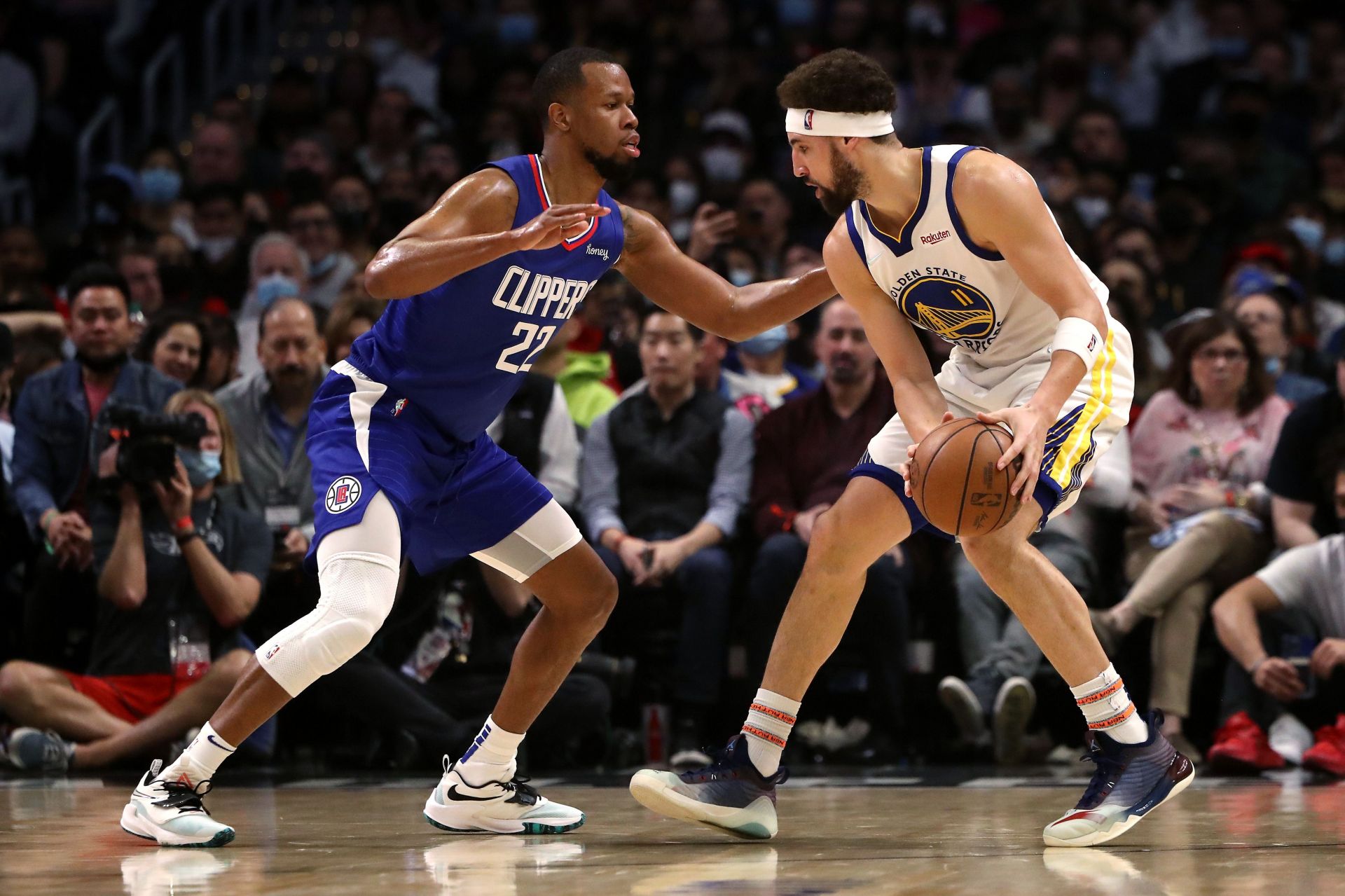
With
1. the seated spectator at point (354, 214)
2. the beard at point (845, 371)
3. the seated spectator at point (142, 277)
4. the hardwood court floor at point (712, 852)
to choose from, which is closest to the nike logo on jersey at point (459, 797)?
the hardwood court floor at point (712, 852)

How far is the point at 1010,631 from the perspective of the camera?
258 inches

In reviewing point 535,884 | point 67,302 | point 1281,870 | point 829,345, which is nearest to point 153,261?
point 67,302

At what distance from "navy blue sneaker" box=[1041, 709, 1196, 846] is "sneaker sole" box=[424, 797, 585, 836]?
123 centimetres

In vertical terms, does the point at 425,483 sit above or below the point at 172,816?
above

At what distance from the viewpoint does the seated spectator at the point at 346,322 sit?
714cm

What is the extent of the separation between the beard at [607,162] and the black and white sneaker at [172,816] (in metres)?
1.79

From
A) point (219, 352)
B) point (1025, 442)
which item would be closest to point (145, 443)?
point (219, 352)

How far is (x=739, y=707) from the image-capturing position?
672 cm

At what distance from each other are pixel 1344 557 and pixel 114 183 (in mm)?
7315

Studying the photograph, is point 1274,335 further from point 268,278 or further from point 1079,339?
point 268,278

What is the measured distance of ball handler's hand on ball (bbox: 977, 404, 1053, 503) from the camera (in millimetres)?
3691

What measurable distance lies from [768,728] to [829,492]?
2645 millimetres

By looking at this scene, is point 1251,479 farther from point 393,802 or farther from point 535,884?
point 535,884

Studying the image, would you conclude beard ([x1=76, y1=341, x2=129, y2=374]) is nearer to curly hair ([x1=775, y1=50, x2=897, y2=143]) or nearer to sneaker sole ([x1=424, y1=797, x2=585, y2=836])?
sneaker sole ([x1=424, y1=797, x2=585, y2=836])
